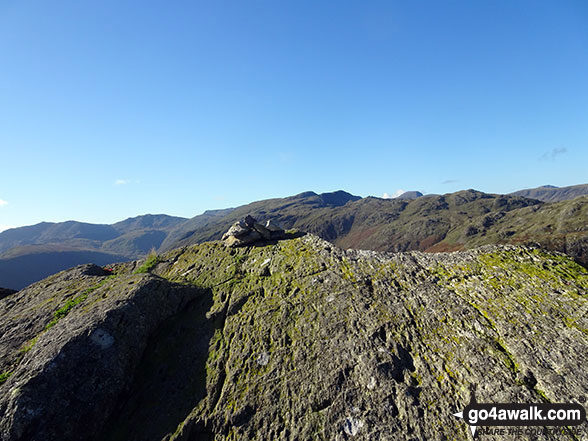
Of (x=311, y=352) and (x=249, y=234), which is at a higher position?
(x=249, y=234)

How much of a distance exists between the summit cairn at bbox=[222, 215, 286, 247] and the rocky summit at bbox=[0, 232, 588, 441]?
3.75 m

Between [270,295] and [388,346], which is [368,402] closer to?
[388,346]

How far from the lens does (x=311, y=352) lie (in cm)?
971

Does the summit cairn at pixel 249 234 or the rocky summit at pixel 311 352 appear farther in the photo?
the summit cairn at pixel 249 234

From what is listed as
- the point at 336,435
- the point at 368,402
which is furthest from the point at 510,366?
the point at 336,435

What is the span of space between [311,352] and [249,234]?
902 cm

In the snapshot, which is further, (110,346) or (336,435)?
(110,346)

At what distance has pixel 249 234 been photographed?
17.1m

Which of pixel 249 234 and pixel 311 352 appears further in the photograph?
pixel 249 234

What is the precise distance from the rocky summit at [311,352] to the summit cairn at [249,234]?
3.75 meters

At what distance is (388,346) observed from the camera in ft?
30.4

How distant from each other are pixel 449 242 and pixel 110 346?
16482 centimetres

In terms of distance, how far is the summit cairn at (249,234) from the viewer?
16.9 m

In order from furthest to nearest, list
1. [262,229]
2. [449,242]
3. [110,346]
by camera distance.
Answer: [449,242]
[262,229]
[110,346]
